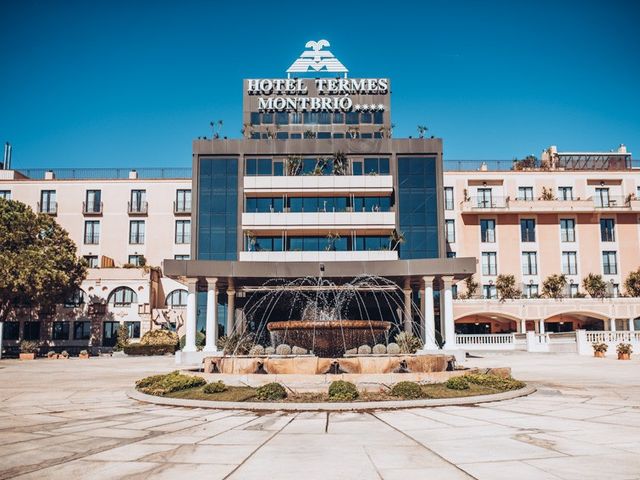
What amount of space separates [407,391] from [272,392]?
3.59 metres

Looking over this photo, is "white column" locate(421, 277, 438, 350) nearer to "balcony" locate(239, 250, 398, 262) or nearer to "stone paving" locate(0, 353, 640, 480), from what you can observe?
"balcony" locate(239, 250, 398, 262)

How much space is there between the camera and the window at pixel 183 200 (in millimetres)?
64750

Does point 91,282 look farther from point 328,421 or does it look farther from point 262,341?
point 328,421

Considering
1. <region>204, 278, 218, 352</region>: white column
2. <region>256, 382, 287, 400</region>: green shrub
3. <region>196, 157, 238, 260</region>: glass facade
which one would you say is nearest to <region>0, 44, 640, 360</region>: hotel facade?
<region>196, 157, 238, 260</region>: glass facade

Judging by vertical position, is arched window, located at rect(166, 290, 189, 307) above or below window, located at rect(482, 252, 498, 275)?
below

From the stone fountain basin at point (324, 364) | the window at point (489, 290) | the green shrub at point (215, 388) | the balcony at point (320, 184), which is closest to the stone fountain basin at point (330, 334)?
the stone fountain basin at point (324, 364)

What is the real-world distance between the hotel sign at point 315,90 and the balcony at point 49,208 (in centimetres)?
2456

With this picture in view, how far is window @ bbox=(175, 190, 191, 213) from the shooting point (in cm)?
6475

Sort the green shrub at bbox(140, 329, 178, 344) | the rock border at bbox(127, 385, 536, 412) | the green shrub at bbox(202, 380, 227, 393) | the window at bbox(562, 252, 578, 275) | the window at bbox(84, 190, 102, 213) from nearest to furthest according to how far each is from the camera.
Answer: the rock border at bbox(127, 385, 536, 412), the green shrub at bbox(202, 380, 227, 393), the green shrub at bbox(140, 329, 178, 344), the window at bbox(562, 252, 578, 275), the window at bbox(84, 190, 102, 213)

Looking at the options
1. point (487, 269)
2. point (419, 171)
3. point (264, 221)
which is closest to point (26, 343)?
point (264, 221)

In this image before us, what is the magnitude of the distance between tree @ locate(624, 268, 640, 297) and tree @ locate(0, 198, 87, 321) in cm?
5539

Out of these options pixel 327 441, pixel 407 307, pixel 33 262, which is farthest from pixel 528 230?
pixel 327 441

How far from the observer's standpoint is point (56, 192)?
65312 mm

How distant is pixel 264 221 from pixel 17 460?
148 feet
